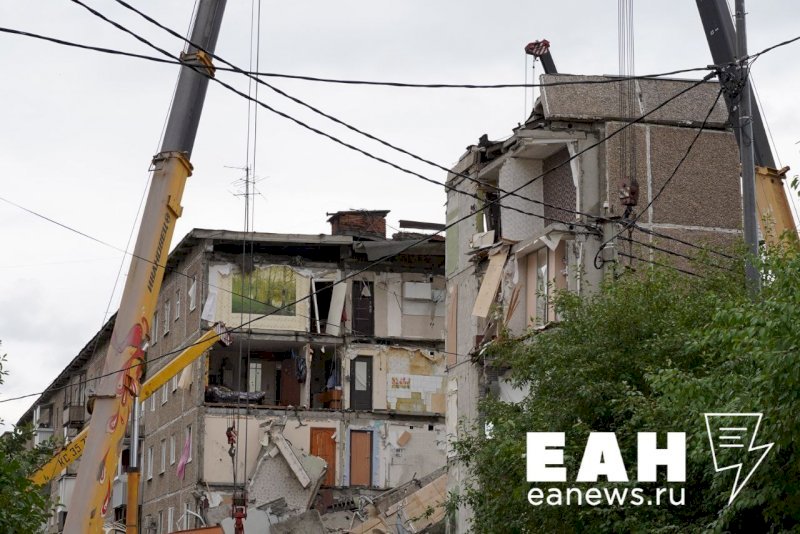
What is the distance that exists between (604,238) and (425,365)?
22.2 meters

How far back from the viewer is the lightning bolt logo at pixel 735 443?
50.0 feet

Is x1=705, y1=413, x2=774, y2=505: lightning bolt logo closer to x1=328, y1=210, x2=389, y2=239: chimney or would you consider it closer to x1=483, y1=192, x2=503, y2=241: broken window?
x1=483, y1=192, x2=503, y2=241: broken window

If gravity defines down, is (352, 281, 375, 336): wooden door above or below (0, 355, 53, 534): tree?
above

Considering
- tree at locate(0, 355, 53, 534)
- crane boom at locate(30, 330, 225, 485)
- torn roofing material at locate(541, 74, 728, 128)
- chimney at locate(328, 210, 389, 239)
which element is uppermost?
chimney at locate(328, 210, 389, 239)

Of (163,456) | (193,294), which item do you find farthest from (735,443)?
(163,456)

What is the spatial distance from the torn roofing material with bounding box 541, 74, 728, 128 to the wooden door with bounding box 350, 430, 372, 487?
70.6 feet

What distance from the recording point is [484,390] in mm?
35094

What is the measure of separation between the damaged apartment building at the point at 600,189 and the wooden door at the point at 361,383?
683 inches

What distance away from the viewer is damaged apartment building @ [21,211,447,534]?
50312 millimetres

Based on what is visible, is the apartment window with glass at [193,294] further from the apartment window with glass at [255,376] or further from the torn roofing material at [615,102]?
the torn roofing material at [615,102]

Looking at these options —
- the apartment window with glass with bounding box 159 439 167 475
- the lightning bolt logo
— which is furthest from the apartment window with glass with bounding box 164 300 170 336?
the lightning bolt logo

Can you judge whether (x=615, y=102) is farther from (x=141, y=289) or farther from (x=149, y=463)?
(x=149, y=463)

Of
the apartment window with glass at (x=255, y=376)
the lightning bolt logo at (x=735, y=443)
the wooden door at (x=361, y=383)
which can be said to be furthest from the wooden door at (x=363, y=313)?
the lightning bolt logo at (x=735, y=443)

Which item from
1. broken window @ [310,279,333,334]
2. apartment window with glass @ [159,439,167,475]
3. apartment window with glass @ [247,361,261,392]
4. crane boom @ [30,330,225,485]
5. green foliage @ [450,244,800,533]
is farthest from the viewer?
apartment window with glass @ [159,439,167,475]
